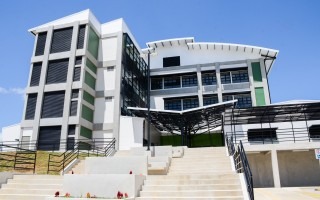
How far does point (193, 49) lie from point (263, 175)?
22.0 meters

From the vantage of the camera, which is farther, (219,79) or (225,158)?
(219,79)

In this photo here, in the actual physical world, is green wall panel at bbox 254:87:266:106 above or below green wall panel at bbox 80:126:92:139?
above

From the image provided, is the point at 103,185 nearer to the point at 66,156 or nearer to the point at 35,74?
the point at 66,156

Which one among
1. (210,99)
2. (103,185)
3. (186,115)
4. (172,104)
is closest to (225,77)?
(210,99)

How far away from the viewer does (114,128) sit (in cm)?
2688

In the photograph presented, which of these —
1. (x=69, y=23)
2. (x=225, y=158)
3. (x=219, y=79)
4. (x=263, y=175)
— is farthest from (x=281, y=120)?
(x=69, y=23)

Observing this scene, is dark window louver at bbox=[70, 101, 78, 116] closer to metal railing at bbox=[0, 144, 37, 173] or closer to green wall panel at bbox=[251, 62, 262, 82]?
metal railing at bbox=[0, 144, 37, 173]

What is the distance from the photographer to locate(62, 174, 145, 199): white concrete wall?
8.94 metres

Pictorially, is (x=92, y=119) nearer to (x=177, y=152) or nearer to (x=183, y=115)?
(x=183, y=115)

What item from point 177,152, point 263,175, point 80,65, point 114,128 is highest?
point 80,65

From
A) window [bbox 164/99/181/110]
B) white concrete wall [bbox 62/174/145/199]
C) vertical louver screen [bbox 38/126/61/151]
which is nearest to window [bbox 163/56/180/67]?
window [bbox 164/99/181/110]

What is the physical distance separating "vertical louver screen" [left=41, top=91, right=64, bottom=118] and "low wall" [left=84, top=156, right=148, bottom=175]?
15972mm

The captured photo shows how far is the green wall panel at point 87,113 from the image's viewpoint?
2668cm

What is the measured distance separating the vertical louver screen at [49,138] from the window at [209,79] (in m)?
20.7
